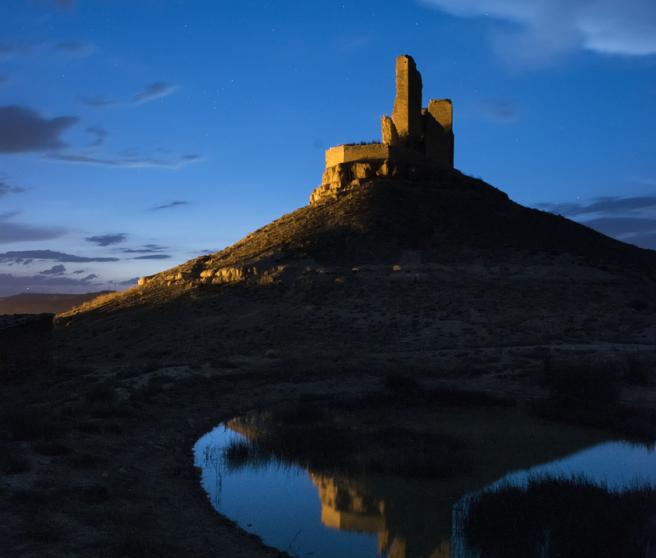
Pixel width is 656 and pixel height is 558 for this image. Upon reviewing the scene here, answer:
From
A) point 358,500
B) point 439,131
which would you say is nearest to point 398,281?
point 439,131

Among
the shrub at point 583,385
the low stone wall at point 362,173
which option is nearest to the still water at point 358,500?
the shrub at point 583,385

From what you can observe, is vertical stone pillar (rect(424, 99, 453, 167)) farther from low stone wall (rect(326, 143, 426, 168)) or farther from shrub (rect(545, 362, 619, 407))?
shrub (rect(545, 362, 619, 407))

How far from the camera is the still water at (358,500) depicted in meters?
7.96

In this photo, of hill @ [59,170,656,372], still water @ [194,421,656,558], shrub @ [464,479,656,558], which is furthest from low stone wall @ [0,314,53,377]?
shrub @ [464,479,656,558]

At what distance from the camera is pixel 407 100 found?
1876 inches

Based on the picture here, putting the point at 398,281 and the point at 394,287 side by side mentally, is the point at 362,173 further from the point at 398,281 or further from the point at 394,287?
the point at 394,287

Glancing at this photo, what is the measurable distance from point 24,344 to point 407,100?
120ft

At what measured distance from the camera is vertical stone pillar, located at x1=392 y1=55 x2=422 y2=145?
47.7 metres

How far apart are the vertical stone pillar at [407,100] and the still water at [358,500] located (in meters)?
38.3

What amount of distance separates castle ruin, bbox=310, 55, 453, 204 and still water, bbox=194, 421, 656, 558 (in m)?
37.5

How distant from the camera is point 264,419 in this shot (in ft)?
49.7

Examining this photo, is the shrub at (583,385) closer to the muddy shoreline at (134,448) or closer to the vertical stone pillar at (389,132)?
the muddy shoreline at (134,448)

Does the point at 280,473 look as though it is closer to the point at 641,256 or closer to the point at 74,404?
the point at 74,404

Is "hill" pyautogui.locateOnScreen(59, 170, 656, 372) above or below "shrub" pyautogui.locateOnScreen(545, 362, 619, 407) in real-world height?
above
